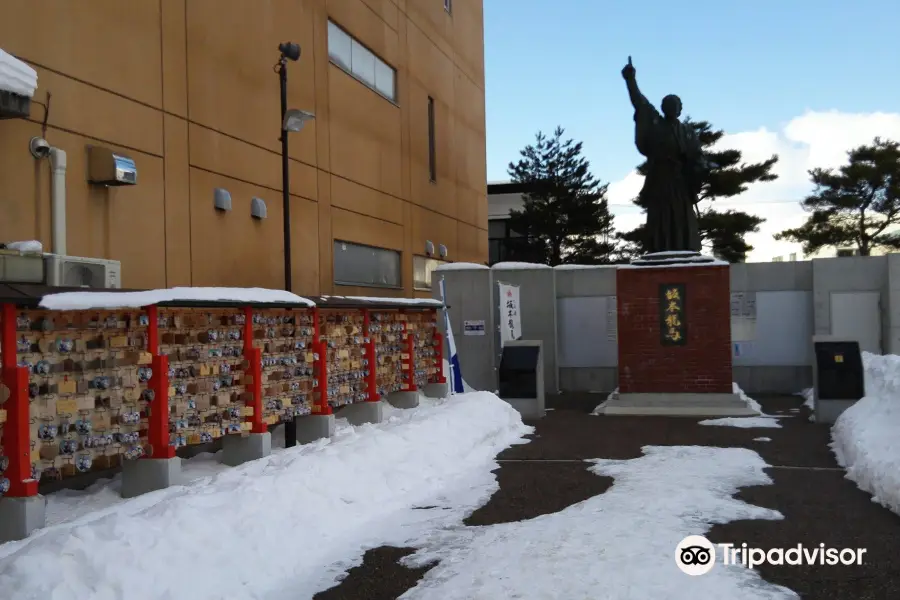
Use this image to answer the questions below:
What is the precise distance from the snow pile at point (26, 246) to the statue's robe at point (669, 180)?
11170mm

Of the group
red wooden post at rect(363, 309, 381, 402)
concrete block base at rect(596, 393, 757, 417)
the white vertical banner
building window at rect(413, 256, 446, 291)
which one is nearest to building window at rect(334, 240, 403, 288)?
building window at rect(413, 256, 446, 291)

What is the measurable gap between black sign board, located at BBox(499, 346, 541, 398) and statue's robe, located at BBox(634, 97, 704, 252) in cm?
357

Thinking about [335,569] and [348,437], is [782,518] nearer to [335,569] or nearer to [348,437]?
[335,569]

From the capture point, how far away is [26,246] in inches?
336

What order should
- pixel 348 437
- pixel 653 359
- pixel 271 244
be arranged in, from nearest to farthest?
pixel 348 437
pixel 271 244
pixel 653 359

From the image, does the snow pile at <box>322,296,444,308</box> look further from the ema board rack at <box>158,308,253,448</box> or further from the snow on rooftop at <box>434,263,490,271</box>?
the snow on rooftop at <box>434,263,490,271</box>

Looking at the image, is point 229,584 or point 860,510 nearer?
point 229,584

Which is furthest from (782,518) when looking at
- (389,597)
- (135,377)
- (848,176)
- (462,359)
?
(848,176)

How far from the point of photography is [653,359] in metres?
15.4

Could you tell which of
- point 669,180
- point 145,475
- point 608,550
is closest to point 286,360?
point 145,475

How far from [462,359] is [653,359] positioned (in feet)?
15.4

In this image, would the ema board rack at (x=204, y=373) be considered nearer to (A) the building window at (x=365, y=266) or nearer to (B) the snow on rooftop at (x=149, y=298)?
(B) the snow on rooftop at (x=149, y=298)

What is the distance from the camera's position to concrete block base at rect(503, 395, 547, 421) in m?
14.5

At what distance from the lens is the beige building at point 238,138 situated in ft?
31.8
